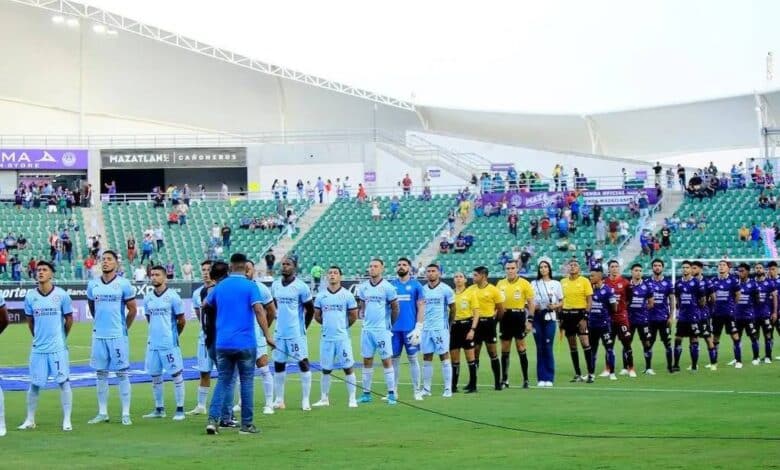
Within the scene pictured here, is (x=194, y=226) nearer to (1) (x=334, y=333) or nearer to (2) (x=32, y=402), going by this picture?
(1) (x=334, y=333)

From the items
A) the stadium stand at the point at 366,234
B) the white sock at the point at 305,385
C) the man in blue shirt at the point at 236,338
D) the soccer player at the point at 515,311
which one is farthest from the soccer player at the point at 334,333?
the stadium stand at the point at 366,234

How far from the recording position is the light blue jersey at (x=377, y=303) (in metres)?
19.7

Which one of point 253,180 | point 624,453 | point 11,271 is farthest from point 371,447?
point 253,180

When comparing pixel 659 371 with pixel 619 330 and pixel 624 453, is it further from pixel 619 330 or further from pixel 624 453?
pixel 624 453

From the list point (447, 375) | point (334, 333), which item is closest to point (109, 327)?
point (334, 333)

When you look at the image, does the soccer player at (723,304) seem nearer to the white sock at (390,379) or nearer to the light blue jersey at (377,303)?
the light blue jersey at (377,303)

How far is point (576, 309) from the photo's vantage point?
23.4 meters

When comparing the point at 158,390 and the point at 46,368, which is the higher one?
the point at 46,368

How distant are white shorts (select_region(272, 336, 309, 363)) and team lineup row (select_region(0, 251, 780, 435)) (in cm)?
2

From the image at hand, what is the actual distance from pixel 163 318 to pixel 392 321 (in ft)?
12.4

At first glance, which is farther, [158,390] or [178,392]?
[158,390]

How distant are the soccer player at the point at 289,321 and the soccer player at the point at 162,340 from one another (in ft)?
5.18

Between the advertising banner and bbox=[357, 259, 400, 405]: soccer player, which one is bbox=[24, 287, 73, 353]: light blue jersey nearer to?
bbox=[357, 259, 400, 405]: soccer player

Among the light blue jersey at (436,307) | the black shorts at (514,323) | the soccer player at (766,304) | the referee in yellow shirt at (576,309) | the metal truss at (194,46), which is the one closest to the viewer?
the light blue jersey at (436,307)
